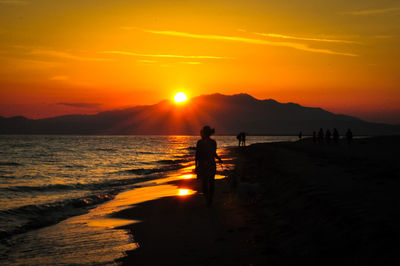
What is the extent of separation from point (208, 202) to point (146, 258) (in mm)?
→ 4950

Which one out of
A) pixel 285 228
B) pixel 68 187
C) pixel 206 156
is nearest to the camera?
pixel 285 228

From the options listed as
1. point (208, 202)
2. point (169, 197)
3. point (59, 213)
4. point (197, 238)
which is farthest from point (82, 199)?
point (197, 238)

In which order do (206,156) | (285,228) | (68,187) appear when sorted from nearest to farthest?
(285,228)
(206,156)
(68,187)

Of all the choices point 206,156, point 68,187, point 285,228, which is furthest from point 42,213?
point 285,228

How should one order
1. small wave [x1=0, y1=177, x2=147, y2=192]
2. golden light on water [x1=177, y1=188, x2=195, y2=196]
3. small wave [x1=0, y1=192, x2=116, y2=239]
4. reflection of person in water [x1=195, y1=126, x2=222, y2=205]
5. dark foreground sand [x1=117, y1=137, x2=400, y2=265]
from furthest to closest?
small wave [x1=0, y1=177, x2=147, y2=192] < golden light on water [x1=177, y1=188, x2=195, y2=196] < reflection of person in water [x1=195, y1=126, x2=222, y2=205] < small wave [x1=0, y1=192, x2=116, y2=239] < dark foreground sand [x1=117, y1=137, x2=400, y2=265]

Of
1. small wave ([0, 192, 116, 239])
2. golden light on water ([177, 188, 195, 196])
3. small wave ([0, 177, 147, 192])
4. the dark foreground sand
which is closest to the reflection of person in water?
the dark foreground sand

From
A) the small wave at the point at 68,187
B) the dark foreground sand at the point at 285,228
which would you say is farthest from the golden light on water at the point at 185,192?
the small wave at the point at 68,187

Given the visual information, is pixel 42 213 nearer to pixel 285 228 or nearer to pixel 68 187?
pixel 68 187

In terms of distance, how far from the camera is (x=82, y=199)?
51.1 feet

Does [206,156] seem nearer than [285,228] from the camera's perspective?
No

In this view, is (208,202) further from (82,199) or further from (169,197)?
(82,199)

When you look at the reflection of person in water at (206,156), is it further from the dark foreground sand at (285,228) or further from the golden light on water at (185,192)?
the golden light on water at (185,192)

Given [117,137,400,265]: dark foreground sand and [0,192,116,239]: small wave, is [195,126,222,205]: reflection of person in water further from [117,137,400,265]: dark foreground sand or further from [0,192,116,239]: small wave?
[0,192,116,239]: small wave

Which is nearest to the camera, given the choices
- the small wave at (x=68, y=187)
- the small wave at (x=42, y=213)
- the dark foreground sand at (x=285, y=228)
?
the dark foreground sand at (x=285, y=228)
